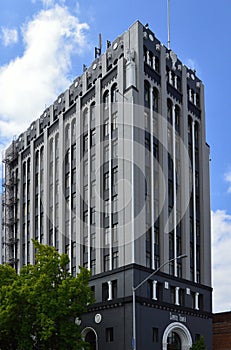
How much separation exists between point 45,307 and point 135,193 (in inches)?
552

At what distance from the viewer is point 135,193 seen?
53.0m

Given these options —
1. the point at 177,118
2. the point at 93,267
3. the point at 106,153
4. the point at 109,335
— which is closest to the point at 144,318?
the point at 109,335

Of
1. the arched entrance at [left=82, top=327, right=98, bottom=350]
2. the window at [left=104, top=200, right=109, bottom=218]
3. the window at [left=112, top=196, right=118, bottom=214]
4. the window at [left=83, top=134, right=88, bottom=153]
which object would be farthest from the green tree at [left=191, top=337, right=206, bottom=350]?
the window at [left=83, top=134, right=88, bottom=153]

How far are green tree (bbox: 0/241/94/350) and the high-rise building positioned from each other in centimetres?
548

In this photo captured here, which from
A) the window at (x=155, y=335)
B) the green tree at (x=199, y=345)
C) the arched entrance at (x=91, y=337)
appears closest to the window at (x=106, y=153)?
the arched entrance at (x=91, y=337)

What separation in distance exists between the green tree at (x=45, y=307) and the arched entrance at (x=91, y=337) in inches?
362

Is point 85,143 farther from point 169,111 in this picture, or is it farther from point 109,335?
A: point 109,335

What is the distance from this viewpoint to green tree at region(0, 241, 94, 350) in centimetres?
4412

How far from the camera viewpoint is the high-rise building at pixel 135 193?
52.6 meters

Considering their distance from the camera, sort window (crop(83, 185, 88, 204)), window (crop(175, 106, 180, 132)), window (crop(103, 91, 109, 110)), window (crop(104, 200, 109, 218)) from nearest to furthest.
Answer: window (crop(104, 200, 109, 218))
window (crop(103, 91, 109, 110))
window (crop(83, 185, 88, 204))
window (crop(175, 106, 180, 132))

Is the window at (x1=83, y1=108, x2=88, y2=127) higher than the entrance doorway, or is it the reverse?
the window at (x1=83, y1=108, x2=88, y2=127)

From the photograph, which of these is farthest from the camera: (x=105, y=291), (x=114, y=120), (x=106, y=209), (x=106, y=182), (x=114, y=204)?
(x=114, y=120)

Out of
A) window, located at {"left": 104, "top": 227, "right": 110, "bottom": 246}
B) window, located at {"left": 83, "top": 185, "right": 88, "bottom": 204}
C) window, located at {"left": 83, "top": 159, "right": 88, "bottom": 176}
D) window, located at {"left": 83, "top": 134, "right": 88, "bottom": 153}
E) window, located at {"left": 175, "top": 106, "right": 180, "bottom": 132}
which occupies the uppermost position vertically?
window, located at {"left": 175, "top": 106, "right": 180, "bottom": 132}

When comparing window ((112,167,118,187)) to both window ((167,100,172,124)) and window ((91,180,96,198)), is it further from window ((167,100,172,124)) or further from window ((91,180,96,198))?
window ((167,100,172,124))
